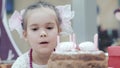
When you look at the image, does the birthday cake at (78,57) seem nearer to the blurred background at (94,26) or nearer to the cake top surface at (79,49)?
the cake top surface at (79,49)

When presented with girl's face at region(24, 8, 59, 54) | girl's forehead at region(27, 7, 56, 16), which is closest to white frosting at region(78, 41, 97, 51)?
girl's face at region(24, 8, 59, 54)

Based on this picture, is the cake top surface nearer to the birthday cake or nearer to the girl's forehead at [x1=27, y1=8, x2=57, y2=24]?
the birthday cake

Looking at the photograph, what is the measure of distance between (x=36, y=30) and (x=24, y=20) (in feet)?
0.51

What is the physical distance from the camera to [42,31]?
2.82 feet

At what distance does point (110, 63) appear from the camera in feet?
3.03

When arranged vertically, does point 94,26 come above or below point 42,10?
below

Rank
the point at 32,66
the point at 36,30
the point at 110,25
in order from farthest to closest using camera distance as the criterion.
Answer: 1. the point at 110,25
2. the point at 32,66
3. the point at 36,30

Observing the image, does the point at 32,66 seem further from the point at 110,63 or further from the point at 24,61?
the point at 110,63

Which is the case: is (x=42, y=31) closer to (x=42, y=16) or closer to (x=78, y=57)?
(x=42, y=16)

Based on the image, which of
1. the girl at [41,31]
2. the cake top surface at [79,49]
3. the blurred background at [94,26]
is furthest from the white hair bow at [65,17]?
the blurred background at [94,26]

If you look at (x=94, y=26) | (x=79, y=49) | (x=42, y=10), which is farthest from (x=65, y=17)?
(x=94, y=26)

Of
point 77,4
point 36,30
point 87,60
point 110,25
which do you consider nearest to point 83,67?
point 87,60

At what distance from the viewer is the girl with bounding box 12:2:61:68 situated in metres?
0.87

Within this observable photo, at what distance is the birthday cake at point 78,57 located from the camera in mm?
691
